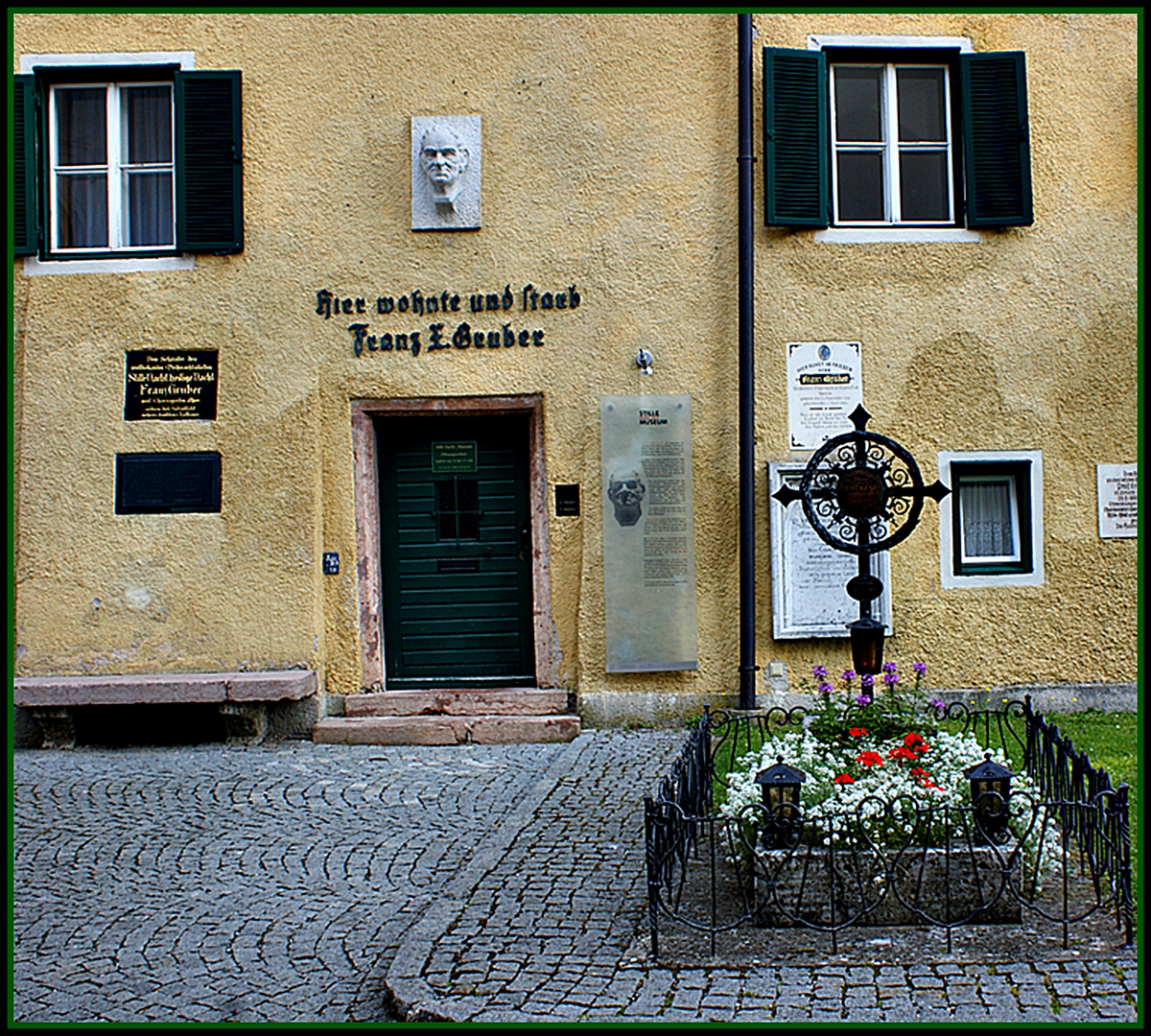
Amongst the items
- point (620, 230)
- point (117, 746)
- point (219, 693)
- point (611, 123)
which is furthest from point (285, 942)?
point (611, 123)

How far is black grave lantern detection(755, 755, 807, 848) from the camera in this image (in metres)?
4.31

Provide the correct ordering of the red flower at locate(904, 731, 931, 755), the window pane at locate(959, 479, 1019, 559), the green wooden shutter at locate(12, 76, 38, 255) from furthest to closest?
the window pane at locate(959, 479, 1019, 559), the green wooden shutter at locate(12, 76, 38, 255), the red flower at locate(904, 731, 931, 755)

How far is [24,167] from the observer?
8.75 m

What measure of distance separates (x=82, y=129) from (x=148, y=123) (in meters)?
0.50

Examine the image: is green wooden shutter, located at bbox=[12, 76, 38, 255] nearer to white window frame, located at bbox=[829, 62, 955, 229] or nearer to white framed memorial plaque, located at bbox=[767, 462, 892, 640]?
white framed memorial plaque, located at bbox=[767, 462, 892, 640]

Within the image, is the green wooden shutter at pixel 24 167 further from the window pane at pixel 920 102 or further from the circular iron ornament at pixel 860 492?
the window pane at pixel 920 102

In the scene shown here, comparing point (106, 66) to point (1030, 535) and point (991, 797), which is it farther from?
point (991, 797)

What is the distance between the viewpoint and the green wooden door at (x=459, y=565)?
29.3 ft

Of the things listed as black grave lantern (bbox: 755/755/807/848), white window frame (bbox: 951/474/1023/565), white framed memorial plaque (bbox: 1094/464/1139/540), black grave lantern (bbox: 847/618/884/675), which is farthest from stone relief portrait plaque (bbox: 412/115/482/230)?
black grave lantern (bbox: 755/755/807/848)

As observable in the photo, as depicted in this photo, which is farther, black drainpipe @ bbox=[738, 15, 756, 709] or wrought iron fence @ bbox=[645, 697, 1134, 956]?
black drainpipe @ bbox=[738, 15, 756, 709]

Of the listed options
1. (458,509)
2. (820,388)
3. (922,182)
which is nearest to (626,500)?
(458,509)

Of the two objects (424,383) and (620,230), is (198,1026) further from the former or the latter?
(620,230)

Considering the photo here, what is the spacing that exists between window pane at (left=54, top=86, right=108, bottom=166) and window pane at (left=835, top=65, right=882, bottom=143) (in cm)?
555

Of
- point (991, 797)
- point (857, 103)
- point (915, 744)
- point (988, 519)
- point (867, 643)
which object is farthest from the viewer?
point (857, 103)
